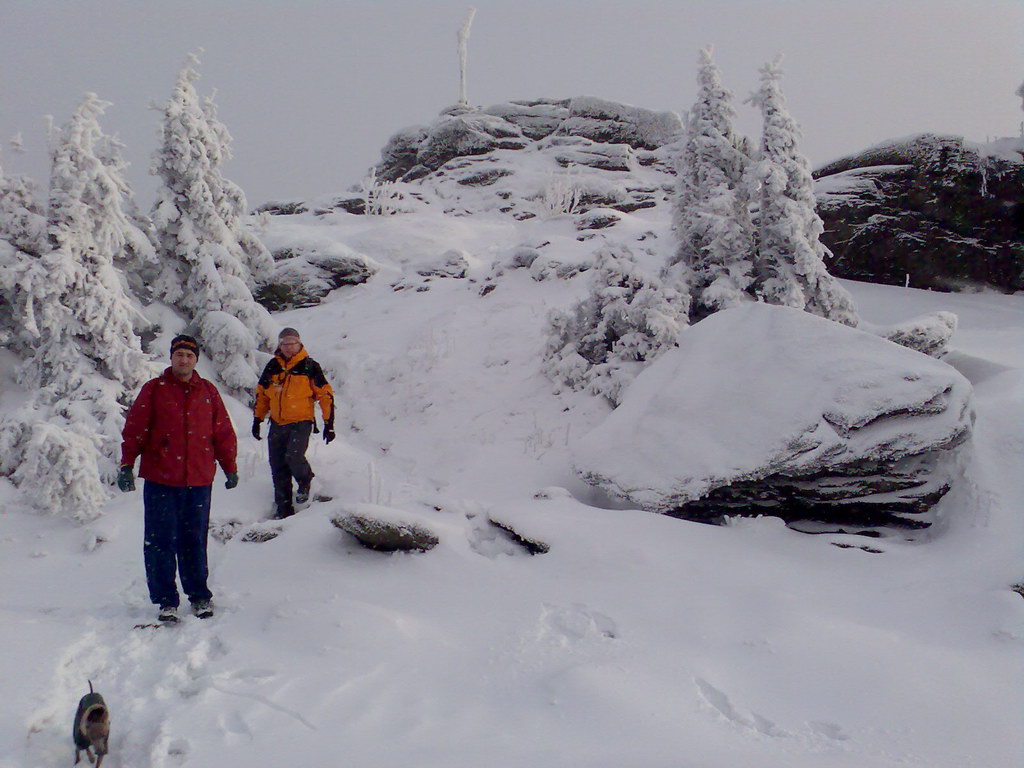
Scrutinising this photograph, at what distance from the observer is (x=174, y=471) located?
4.79 m

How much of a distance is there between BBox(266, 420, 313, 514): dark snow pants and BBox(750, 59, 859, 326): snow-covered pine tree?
30.6 ft

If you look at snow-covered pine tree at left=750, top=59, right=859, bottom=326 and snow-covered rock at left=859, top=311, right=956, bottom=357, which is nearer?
snow-covered rock at left=859, top=311, right=956, bottom=357

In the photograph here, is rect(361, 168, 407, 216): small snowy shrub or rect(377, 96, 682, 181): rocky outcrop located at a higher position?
rect(377, 96, 682, 181): rocky outcrop

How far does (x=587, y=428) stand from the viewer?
10703 millimetres

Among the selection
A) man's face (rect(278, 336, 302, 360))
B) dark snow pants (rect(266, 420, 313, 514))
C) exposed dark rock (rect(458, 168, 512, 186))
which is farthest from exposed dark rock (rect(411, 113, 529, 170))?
dark snow pants (rect(266, 420, 313, 514))

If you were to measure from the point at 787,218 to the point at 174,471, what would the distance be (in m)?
11.4

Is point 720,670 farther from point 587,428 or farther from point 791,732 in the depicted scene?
point 587,428

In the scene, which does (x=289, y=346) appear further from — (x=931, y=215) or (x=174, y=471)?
(x=931, y=215)

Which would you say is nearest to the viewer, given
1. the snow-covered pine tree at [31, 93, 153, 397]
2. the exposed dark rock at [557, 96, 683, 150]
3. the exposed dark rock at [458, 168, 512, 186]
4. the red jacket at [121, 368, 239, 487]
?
the red jacket at [121, 368, 239, 487]

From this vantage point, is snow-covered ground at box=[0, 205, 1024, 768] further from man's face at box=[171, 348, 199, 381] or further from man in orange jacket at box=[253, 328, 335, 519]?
man's face at box=[171, 348, 199, 381]

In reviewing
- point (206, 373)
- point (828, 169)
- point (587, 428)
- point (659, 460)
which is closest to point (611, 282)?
point (587, 428)

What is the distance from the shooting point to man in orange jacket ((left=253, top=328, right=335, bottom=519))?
7363 mm

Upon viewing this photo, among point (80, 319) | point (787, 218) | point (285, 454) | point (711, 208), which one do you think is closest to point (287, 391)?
point (285, 454)

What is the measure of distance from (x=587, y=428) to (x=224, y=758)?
26.7 ft
